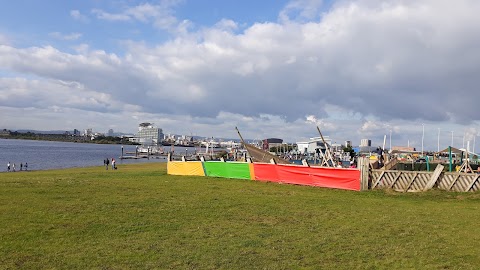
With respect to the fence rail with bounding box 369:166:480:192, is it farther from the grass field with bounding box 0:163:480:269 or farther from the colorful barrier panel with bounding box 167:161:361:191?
the grass field with bounding box 0:163:480:269

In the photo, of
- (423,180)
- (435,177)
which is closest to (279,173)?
(423,180)

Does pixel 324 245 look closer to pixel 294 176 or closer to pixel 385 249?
pixel 385 249

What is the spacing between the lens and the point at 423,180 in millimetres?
20312

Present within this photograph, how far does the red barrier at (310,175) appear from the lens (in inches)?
867

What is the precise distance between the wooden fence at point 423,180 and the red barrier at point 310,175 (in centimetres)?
98

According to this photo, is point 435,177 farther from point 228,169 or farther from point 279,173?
point 228,169

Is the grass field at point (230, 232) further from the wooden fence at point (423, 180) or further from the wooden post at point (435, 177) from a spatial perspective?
the wooden post at point (435, 177)

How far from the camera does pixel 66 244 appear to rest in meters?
8.71

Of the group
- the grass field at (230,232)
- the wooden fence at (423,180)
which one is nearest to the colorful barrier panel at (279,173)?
the wooden fence at (423,180)

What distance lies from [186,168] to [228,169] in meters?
5.39

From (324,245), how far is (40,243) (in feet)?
19.1

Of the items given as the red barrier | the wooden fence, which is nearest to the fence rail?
the wooden fence

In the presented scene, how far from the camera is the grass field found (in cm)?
768

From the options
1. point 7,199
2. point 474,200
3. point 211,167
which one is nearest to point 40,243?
point 7,199
